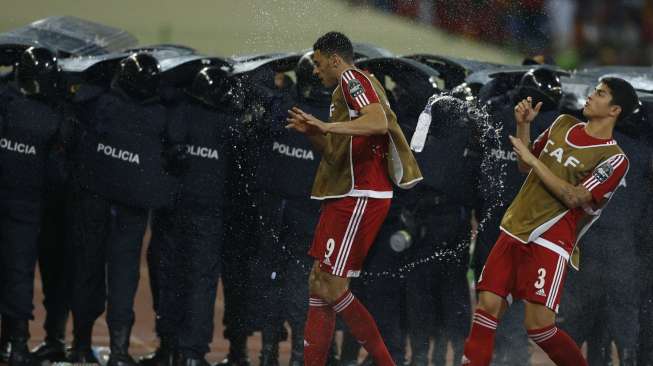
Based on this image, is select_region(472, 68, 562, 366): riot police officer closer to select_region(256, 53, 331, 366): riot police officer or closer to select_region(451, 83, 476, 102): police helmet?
select_region(451, 83, 476, 102): police helmet

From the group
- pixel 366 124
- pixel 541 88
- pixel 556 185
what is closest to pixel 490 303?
pixel 556 185

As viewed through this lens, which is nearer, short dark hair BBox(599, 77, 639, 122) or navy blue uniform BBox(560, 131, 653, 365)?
short dark hair BBox(599, 77, 639, 122)

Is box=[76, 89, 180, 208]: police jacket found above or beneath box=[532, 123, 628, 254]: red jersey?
beneath

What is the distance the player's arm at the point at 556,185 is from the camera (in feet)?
23.9

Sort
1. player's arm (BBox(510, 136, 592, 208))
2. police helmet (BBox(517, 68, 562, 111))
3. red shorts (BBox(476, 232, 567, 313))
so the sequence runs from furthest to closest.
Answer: police helmet (BBox(517, 68, 562, 111)) → red shorts (BBox(476, 232, 567, 313)) → player's arm (BBox(510, 136, 592, 208))

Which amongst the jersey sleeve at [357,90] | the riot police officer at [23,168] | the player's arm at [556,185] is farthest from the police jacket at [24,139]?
the player's arm at [556,185]

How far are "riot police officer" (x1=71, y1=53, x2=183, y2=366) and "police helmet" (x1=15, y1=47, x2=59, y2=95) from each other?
309 millimetres

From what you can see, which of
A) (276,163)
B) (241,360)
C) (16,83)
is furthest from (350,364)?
(16,83)

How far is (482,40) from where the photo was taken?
17922 millimetres

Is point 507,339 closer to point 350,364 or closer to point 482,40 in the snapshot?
point 350,364

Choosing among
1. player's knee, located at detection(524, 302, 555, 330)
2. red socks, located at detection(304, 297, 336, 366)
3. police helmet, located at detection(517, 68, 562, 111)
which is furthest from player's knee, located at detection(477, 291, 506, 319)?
police helmet, located at detection(517, 68, 562, 111)

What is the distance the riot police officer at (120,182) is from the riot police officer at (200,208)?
4.6 inches

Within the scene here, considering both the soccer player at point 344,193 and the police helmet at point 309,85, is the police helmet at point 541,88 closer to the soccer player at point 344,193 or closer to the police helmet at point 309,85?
the police helmet at point 309,85

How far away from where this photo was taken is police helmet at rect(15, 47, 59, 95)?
8.99m
